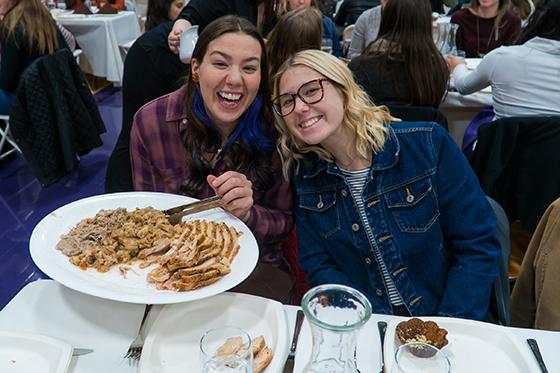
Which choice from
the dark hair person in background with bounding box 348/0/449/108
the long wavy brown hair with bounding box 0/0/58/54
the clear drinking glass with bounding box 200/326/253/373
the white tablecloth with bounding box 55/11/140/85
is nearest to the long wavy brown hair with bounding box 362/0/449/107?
the dark hair person in background with bounding box 348/0/449/108

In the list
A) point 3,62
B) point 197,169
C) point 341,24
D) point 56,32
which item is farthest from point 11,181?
point 341,24

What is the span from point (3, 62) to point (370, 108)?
3.24m

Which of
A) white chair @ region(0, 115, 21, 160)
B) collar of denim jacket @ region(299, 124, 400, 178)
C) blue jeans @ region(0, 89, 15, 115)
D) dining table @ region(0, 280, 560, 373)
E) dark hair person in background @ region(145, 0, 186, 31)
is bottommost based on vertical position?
white chair @ region(0, 115, 21, 160)

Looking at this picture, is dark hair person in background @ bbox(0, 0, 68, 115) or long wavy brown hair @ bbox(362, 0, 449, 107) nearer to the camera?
long wavy brown hair @ bbox(362, 0, 449, 107)

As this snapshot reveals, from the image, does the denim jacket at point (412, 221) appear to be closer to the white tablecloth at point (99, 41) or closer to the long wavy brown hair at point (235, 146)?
the long wavy brown hair at point (235, 146)

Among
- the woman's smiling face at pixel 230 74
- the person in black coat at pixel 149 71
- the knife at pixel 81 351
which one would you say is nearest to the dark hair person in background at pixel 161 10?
the person in black coat at pixel 149 71

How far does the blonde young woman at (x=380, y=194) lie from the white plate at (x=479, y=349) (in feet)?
1.22

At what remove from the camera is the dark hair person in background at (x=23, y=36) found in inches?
140

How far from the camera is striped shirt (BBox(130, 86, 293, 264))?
1.76 m

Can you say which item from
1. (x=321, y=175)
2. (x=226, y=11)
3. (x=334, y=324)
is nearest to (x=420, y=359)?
(x=334, y=324)

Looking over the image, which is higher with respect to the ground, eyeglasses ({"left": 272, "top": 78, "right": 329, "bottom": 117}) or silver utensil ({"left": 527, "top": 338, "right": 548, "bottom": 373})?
eyeglasses ({"left": 272, "top": 78, "right": 329, "bottom": 117})

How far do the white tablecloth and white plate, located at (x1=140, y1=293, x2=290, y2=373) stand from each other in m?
5.20

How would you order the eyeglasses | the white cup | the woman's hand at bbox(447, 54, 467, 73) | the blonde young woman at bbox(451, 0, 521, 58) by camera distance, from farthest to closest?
1. the blonde young woman at bbox(451, 0, 521, 58)
2. the woman's hand at bbox(447, 54, 467, 73)
3. the white cup
4. the eyeglasses

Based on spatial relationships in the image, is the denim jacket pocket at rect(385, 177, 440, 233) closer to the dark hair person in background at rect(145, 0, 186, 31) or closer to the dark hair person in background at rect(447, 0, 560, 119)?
the dark hair person in background at rect(447, 0, 560, 119)
